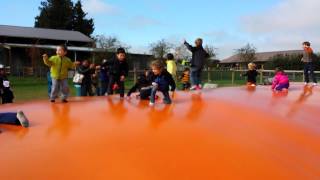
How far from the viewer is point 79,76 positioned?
1128cm

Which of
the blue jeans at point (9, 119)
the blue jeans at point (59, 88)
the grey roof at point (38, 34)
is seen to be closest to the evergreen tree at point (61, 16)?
the grey roof at point (38, 34)

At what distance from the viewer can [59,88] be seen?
866cm

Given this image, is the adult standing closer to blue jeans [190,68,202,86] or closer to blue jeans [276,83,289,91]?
blue jeans [190,68,202,86]

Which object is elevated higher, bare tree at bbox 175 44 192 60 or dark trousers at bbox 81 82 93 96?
bare tree at bbox 175 44 192 60

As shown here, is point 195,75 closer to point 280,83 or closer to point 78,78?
point 280,83

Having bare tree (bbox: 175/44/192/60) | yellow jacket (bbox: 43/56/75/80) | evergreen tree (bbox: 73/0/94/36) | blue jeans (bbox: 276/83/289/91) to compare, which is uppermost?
evergreen tree (bbox: 73/0/94/36)

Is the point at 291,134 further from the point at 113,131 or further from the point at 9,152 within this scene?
the point at 9,152

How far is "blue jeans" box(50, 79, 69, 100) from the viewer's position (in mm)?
8438

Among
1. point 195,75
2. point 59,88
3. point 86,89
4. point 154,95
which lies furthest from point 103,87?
point 154,95

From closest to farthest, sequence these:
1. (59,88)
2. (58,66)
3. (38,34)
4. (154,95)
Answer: (154,95)
(58,66)
(59,88)
(38,34)

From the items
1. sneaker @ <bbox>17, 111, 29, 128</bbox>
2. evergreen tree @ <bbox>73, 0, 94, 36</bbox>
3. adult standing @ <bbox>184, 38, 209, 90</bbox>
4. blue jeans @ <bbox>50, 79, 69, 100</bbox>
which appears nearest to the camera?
sneaker @ <bbox>17, 111, 29, 128</bbox>

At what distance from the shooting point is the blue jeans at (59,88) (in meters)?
8.44

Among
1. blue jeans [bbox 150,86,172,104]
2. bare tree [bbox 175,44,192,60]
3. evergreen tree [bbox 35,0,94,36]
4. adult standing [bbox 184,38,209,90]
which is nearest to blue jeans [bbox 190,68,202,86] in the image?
adult standing [bbox 184,38,209,90]

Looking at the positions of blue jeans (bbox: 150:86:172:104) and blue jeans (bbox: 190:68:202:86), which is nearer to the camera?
blue jeans (bbox: 150:86:172:104)
